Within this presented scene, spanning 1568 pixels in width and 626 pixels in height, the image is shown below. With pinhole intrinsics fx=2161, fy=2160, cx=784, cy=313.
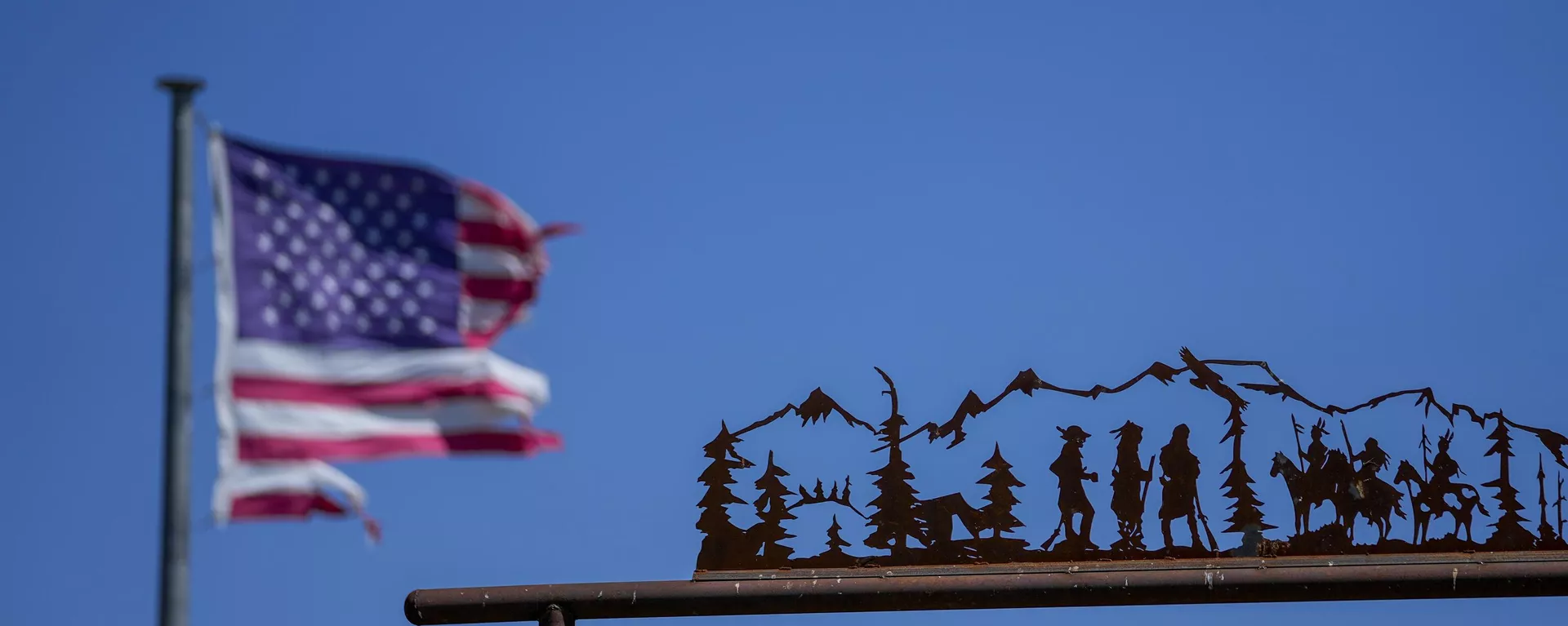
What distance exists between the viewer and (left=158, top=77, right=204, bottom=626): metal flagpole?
10.7 meters

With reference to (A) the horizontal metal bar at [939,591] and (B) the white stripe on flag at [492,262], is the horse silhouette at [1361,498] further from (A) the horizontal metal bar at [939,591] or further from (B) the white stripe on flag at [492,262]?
(B) the white stripe on flag at [492,262]

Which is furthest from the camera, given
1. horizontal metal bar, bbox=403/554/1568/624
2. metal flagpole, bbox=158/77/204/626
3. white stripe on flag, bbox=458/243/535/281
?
horizontal metal bar, bbox=403/554/1568/624

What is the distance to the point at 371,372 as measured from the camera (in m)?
11.8

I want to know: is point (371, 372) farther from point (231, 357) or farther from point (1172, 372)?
point (1172, 372)

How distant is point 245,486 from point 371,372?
3.15 ft

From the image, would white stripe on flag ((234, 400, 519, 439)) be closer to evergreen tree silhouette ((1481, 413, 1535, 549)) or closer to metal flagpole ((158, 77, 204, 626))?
metal flagpole ((158, 77, 204, 626))

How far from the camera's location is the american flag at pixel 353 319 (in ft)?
37.5

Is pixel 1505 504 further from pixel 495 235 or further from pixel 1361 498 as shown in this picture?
pixel 495 235

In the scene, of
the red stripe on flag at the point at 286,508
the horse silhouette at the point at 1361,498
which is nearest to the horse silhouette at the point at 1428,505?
the horse silhouette at the point at 1361,498

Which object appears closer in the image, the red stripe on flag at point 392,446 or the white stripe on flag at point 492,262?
the red stripe on flag at point 392,446

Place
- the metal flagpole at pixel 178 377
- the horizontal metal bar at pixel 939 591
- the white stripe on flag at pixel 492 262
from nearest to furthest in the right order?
the metal flagpole at pixel 178 377 < the white stripe on flag at pixel 492 262 < the horizontal metal bar at pixel 939 591

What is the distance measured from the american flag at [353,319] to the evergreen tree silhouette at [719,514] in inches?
193

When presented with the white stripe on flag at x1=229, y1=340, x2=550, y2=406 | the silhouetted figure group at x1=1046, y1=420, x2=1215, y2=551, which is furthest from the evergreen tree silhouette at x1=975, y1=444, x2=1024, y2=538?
the white stripe on flag at x1=229, y1=340, x2=550, y2=406

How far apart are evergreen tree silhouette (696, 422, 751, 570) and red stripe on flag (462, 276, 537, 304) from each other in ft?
16.5
